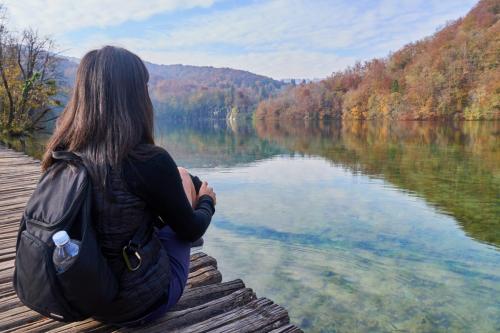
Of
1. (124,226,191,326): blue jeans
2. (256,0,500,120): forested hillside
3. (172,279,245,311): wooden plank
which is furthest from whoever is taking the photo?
(256,0,500,120): forested hillside

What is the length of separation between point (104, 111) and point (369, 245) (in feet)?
20.8

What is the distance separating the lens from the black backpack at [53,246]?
1.78 meters

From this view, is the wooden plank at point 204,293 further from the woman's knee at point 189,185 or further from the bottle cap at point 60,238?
the bottle cap at point 60,238

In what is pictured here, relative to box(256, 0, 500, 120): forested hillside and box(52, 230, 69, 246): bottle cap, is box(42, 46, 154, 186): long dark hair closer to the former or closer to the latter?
box(52, 230, 69, 246): bottle cap

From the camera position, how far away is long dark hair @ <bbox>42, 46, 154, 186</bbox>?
198 centimetres

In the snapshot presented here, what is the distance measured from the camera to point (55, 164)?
196 centimetres

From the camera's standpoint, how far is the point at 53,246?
1778 mm

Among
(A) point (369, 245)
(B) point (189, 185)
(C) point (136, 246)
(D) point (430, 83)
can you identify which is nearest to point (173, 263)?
(C) point (136, 246)

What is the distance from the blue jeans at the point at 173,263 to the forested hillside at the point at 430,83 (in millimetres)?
57277

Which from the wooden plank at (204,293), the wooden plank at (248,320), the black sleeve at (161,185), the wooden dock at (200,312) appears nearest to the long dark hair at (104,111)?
the black sleeve at (161,185)

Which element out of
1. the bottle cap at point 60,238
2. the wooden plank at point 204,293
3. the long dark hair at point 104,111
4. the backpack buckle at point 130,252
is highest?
the long dark hair at point 104,111

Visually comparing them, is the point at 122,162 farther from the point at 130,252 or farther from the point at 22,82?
the point at 22,82

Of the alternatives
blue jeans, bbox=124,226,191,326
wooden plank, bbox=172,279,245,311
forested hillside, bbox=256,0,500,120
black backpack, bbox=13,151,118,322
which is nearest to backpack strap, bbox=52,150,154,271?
black backpack, bbox=13,151,118,322

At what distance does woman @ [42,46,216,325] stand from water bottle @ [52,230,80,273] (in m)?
0.21
